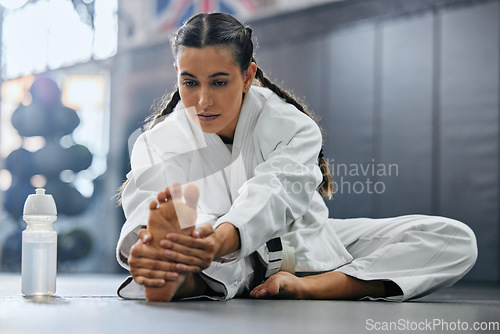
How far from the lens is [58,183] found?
225 inches

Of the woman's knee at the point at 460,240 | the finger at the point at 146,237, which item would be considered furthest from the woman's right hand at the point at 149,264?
the woman's knee at the point at 460,240

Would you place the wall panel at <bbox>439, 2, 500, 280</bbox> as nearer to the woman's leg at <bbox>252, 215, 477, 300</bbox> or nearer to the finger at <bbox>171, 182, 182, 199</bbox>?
the woman's leg at <bbox>252, 215, 477, 300</bbox>

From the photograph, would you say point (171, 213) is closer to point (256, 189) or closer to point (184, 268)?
point (184, 268)

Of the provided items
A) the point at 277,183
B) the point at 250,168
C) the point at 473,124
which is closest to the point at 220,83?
the point at 250,168

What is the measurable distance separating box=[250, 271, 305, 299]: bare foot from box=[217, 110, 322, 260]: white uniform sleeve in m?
0.15

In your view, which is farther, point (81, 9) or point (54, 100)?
point (81, 9)

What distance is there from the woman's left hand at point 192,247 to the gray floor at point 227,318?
0.32 ft

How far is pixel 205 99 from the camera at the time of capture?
166cm

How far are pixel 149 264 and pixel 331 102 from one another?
4.11m

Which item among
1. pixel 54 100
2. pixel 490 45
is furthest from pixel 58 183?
pixel 490 45

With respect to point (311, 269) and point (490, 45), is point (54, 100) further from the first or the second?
point (311, 269)

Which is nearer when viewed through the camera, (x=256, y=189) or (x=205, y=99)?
(x=256, y=189)

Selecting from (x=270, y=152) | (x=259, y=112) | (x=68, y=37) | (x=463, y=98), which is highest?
(x=68, y=37)

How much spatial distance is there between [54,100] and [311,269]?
477 cm
